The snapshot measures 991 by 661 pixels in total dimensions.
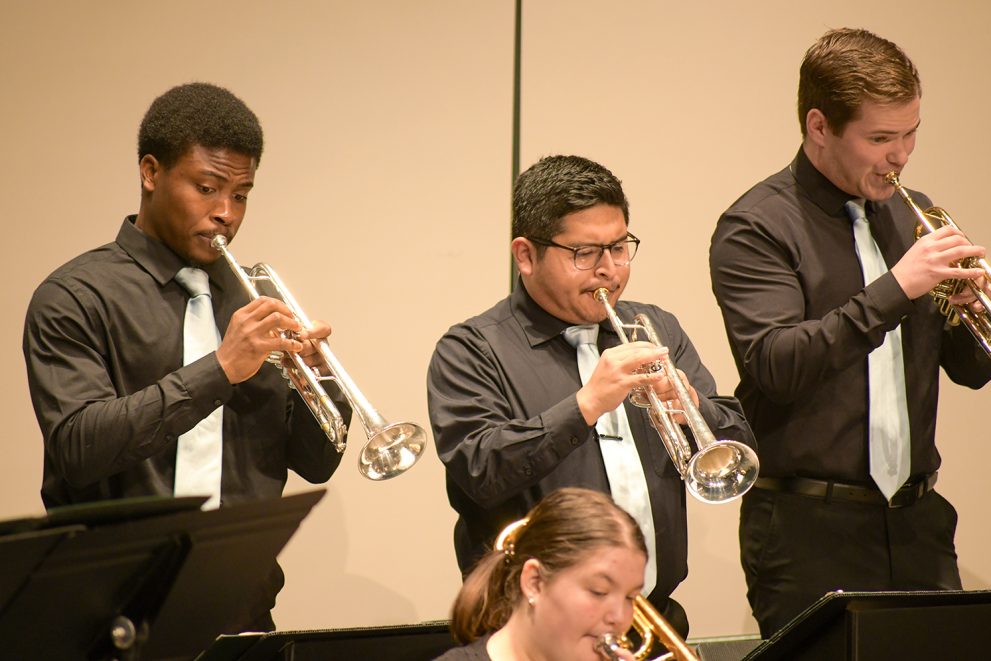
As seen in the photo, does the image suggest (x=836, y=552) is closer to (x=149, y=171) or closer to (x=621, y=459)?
(x=621, y=459)

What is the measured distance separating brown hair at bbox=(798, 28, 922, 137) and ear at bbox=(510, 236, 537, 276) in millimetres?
828

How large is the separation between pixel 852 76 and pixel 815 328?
64 centimetres

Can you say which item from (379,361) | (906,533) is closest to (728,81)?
(379,361)

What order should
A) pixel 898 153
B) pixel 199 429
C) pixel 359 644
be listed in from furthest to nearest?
pixel 898 153
pixel 199 429
pixel 359 644

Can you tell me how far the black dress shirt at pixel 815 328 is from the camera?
2.97 m

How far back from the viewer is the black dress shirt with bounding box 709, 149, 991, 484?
9.73 feet

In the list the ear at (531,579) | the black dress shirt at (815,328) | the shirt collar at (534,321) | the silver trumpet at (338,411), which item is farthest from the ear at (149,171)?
the black dress shirt at (815,328)

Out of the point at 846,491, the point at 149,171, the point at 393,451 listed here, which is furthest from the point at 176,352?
the point at 846,491

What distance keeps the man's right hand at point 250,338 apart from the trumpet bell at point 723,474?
3.08 ft

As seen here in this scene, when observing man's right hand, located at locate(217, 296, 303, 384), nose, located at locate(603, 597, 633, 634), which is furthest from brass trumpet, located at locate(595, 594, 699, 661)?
man's right hand, located at locate(217, 296, 303, 384)

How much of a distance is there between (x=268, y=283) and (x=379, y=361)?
3.39 ft

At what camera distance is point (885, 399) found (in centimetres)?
309

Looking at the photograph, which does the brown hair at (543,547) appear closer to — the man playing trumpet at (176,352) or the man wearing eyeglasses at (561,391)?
the man wearing eyeglasses at (561,391)

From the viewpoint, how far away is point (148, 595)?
2.07m
